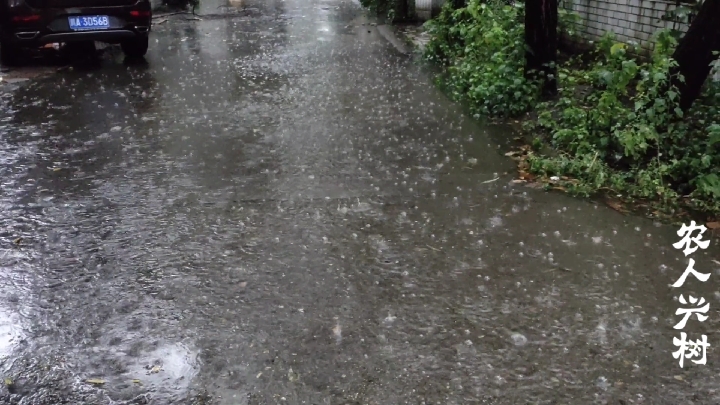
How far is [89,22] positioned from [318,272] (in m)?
7.33

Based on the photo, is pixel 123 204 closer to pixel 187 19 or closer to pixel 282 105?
pixel 282 105

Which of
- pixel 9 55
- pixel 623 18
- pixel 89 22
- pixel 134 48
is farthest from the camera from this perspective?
pixel 134 48

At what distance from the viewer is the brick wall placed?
759 centimetres

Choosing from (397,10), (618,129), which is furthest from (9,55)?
(618,129)

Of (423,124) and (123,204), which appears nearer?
(123,204)

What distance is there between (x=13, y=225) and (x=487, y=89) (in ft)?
15.8

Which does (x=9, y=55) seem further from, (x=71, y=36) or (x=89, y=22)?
(x=89, y=22)

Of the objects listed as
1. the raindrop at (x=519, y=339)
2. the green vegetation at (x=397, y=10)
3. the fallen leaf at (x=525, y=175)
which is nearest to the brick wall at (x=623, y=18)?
the fallen leaf at (x=525, y=175)

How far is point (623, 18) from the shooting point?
27.0 ft

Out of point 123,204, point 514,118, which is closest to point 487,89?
point 514,118

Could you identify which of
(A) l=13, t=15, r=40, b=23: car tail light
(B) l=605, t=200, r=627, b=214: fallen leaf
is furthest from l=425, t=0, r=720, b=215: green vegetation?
(A) l=13, t=15, r=40, b=23: car tail light

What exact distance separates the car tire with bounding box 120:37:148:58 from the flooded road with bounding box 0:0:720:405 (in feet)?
12.3

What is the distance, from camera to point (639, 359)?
3.14 metres

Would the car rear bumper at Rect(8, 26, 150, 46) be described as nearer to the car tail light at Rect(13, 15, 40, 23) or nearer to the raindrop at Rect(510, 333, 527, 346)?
the car tail light at Rect(13, 15, 40, 23)
